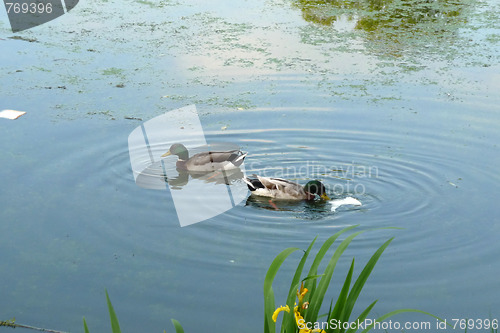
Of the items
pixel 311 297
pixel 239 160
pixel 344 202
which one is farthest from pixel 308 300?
pixel 239 160

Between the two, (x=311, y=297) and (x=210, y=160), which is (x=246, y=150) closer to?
(x=210, y=160)

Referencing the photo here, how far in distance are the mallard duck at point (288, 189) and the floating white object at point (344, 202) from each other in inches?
3.0

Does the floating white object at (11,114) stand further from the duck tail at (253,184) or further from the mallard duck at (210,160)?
the duck tail at (253,184)

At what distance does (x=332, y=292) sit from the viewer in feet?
12.5

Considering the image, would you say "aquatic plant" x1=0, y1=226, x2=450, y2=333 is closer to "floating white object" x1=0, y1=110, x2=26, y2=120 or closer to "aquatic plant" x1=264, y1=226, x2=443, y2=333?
"aquatic plant" x1=264, y1=226, x2=443, y2=333

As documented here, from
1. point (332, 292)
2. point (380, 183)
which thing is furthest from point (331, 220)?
point (332, 292)

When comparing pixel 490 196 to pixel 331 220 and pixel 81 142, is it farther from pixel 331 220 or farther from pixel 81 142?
pixel 81 142

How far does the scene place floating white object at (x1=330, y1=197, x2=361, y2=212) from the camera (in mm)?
5074

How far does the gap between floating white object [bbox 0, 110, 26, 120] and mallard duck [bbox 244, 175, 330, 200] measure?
267cm

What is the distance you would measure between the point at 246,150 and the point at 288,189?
0.91 m

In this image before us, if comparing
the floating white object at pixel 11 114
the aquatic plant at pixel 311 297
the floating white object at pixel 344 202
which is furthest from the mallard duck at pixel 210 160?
the aquatic plant at pixel 311 297

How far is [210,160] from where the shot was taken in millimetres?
5727

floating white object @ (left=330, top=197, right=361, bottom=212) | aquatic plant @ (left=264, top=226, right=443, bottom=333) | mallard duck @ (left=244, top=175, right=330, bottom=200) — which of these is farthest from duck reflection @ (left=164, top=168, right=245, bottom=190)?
aquatic plant @ (left=264, top=226, right=443, bottom=333)

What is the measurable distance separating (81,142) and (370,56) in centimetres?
397
